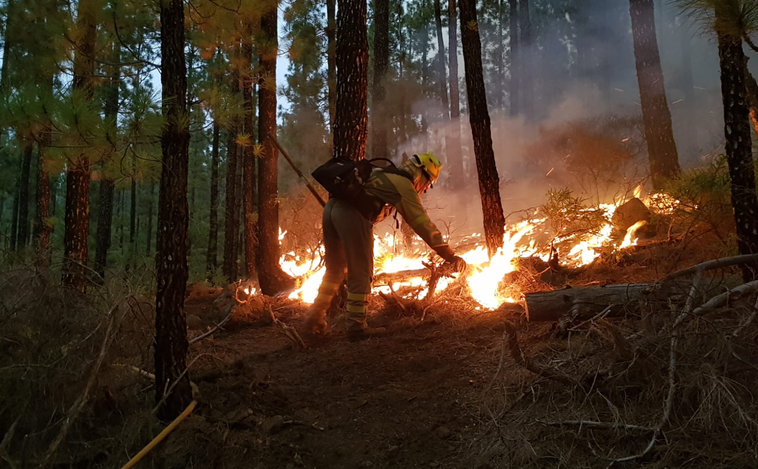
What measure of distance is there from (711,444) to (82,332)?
12.1 feet

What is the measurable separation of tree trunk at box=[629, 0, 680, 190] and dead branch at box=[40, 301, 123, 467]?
32.0 feet

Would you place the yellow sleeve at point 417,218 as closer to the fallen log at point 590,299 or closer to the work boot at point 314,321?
the fallen log at point 590,299

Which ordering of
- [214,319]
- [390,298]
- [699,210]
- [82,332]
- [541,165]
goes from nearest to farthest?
[82,332] → [699,210] → [390,298] → [214,319] → [541,165]

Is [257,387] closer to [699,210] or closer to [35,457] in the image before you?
[35,457]

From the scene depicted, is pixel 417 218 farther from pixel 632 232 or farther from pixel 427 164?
pixel 632 232

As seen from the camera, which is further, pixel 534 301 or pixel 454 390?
pixel 534 301

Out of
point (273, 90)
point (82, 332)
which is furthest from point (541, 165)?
point (82, 332)

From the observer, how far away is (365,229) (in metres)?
4.69

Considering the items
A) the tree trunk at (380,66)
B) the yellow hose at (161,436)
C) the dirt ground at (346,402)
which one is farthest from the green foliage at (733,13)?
the tree trunk at (380,66)

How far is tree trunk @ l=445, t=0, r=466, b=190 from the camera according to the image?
69.8 feet

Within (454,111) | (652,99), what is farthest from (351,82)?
(454,111)

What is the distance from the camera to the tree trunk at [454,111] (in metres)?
21.3

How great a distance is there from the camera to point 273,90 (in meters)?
8.95

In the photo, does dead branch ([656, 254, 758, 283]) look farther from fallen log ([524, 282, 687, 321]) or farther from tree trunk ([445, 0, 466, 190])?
tree trunk ([445, 0, 466, 190])
